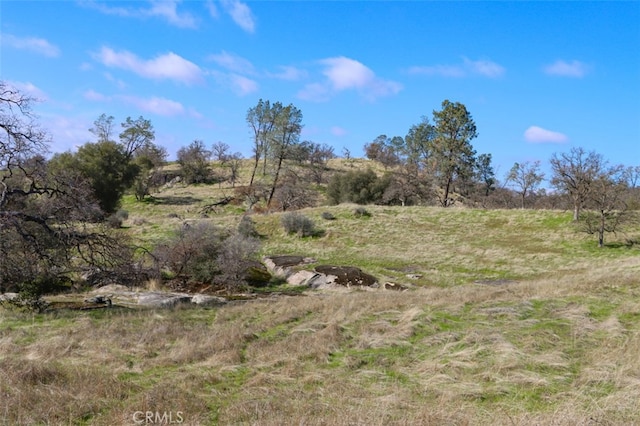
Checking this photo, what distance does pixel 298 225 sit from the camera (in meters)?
36.6

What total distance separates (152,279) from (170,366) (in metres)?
13.8

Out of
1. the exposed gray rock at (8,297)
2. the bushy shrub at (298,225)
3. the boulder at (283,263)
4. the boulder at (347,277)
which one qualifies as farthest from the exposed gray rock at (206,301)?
the bushy shrub at (298,225)

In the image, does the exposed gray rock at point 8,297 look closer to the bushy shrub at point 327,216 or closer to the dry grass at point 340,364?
the dry grass at point 340,364

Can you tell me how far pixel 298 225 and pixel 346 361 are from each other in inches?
1124

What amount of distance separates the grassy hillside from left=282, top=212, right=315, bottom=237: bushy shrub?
21.2 metres

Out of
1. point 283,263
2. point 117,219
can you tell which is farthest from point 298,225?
point 117,219

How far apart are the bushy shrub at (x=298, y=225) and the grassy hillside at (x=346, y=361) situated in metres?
21.2

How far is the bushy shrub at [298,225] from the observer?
120 feet

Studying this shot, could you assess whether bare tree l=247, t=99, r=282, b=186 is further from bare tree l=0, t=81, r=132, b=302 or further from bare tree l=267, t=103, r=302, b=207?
bare tree l=0, t=81, r=132, b=302

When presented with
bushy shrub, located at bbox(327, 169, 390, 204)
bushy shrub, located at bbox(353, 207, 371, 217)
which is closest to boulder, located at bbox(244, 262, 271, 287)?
bushy shrub, located at bbox(353, 207, 371, 217)

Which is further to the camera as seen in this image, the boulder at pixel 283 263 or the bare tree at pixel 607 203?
the bare tree at pixel 607 203

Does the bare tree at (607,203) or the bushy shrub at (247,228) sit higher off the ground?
the bare tree at (607,203)

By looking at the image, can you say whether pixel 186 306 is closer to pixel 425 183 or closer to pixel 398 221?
pixel 398 221

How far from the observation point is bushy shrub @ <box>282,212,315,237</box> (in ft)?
120
